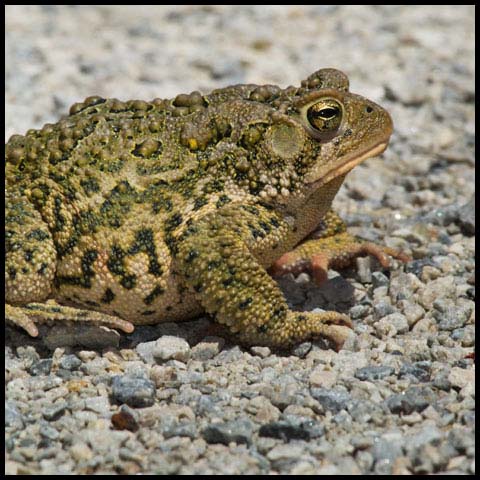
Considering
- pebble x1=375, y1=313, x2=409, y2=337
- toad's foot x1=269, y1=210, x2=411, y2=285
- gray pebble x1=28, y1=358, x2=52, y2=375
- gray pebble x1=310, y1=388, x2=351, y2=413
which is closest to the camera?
gray pebble x1=310, y1=388, x2=351, y2=413

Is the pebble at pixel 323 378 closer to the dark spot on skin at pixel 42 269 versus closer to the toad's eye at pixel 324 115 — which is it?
the toad's eye at pixel 324 115

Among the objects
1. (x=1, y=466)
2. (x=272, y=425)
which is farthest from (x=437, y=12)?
(x=1, y=466)

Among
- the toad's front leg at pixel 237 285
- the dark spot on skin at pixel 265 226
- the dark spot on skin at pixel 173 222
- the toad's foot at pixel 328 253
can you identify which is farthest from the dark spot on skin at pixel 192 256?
the toad's foot at pixel 328 253

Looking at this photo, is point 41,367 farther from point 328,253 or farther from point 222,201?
point 328,253

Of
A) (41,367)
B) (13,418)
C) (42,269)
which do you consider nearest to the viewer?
(13,418)

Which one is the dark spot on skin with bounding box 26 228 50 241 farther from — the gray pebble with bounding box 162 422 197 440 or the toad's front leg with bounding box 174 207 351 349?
the gray pebble with bounding box 162 422 197 440

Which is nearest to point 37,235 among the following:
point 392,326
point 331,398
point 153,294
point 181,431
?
point 153,294

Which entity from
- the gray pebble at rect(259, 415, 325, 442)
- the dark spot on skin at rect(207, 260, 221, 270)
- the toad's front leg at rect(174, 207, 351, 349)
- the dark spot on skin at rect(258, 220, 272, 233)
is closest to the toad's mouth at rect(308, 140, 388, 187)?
the dark spot on skin at rect(258, 220, 272, 233)

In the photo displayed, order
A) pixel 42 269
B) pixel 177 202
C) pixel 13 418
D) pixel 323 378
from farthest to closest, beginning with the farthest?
1. pixel 177 202
2. pixel 42 269
3. pixel 323 378
4. pixel 13 418
